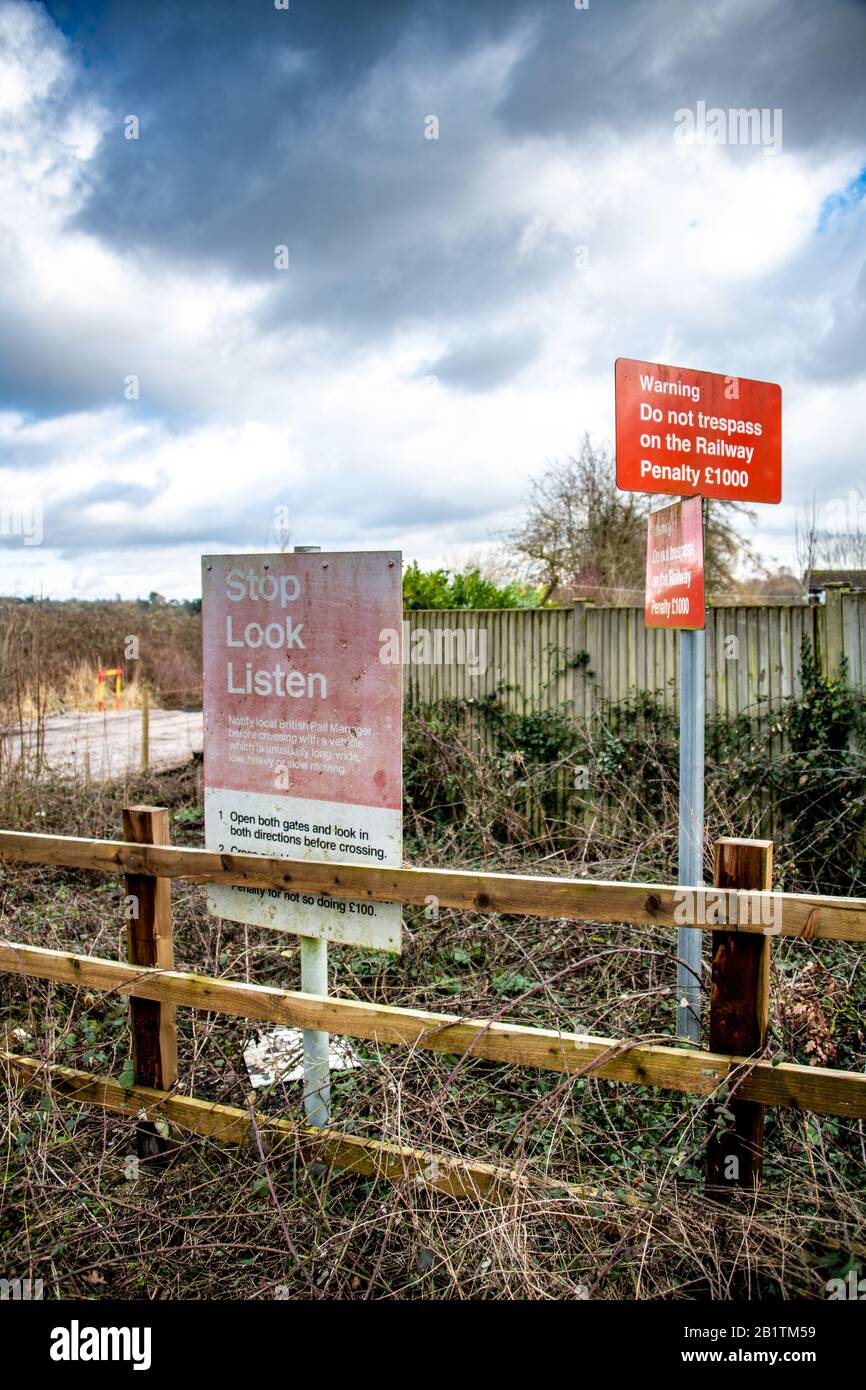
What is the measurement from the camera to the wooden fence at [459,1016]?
2.39 m

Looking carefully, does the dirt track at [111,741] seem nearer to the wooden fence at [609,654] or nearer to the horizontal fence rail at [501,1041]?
the wooden fence at [609,654]

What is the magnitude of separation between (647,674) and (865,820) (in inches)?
94.3

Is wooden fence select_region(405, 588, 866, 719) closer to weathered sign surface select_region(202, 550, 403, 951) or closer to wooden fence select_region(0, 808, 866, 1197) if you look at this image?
wooden fence select_region(0, 808, 866, 1197)

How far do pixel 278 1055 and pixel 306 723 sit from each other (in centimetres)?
168

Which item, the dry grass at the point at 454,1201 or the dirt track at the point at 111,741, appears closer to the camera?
the dry grass at the point at 454,1201

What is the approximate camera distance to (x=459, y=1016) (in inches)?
111

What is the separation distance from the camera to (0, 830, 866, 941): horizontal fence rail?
93.7 inches

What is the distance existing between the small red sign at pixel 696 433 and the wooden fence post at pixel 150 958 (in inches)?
90.6

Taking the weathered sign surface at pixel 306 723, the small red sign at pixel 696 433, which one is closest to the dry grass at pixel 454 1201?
the weathered sign surface at pixel 306 723

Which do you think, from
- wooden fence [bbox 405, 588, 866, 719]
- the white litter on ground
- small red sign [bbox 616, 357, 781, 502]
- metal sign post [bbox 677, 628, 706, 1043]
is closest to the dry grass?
the white litter on ground

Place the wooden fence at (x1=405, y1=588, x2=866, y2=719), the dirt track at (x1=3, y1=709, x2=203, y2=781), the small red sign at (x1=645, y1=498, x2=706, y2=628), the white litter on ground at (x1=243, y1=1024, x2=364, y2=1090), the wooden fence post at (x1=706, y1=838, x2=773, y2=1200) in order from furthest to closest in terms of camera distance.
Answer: the dirt track at (x1=3, y1=709, x2=203, y2=781) → the wooden fence at (x1=405, y1=588, x2=866, y2=719) → the white litter on ground at (x1=243, y1=1024, x2=364, y2=1090) → the small red sign at (x1=645, y1=498, x2=706, y2=628) → the wooden fence post at (x1=706, y1=838, x2=773, y2=1200)

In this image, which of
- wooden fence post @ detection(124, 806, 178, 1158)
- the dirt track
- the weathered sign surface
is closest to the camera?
the weathered sign surface
